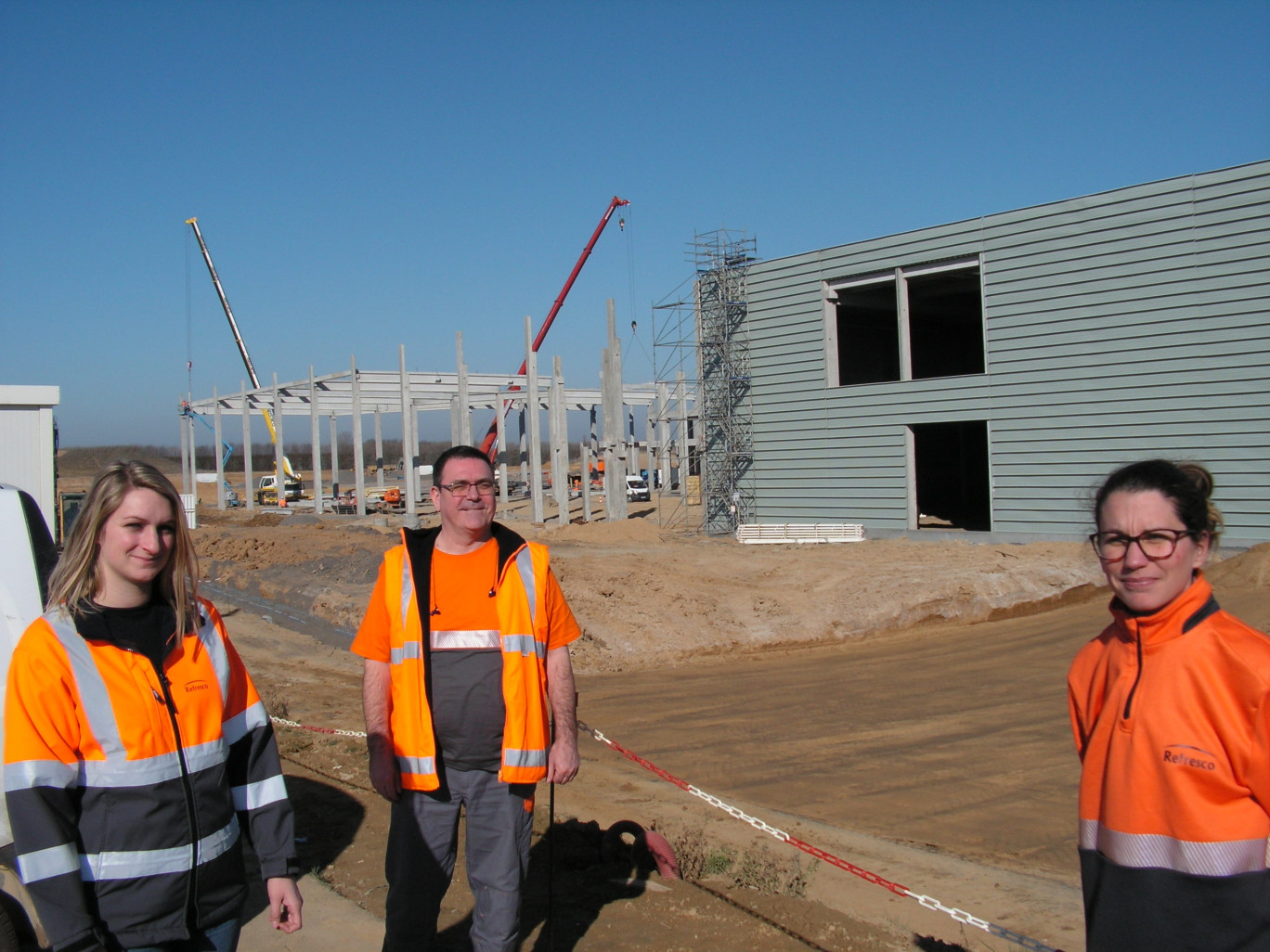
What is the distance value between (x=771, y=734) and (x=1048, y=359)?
12834 mm

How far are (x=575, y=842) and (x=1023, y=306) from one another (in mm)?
17080

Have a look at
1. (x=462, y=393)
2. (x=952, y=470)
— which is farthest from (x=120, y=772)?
(x=952, y=470)

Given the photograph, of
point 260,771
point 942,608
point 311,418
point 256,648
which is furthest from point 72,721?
point 311,418

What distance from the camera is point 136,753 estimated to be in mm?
2375

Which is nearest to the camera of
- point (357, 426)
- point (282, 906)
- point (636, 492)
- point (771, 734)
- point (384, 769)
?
point (282, 906)

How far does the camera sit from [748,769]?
328 inches

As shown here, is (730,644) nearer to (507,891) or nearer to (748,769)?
(748,769)

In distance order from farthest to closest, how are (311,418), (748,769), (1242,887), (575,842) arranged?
(311,418) → (748,769) → (575,842) → (1242,887)

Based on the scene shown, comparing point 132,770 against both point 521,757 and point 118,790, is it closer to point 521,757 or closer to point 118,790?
point 118,790

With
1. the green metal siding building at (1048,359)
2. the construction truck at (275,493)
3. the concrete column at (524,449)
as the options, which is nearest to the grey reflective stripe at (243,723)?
the green metal siding building at (1048,359)

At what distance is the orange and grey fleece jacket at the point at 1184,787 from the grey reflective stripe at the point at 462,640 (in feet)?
6.48

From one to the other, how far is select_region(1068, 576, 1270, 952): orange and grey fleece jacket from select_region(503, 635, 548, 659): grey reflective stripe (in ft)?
6.05

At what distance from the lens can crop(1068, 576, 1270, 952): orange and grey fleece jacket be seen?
2.12m

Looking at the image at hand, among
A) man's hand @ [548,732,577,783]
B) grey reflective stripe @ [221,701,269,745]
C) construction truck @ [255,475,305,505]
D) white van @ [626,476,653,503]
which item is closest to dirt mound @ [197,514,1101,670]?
man's hand @ [548,732,577,783]
